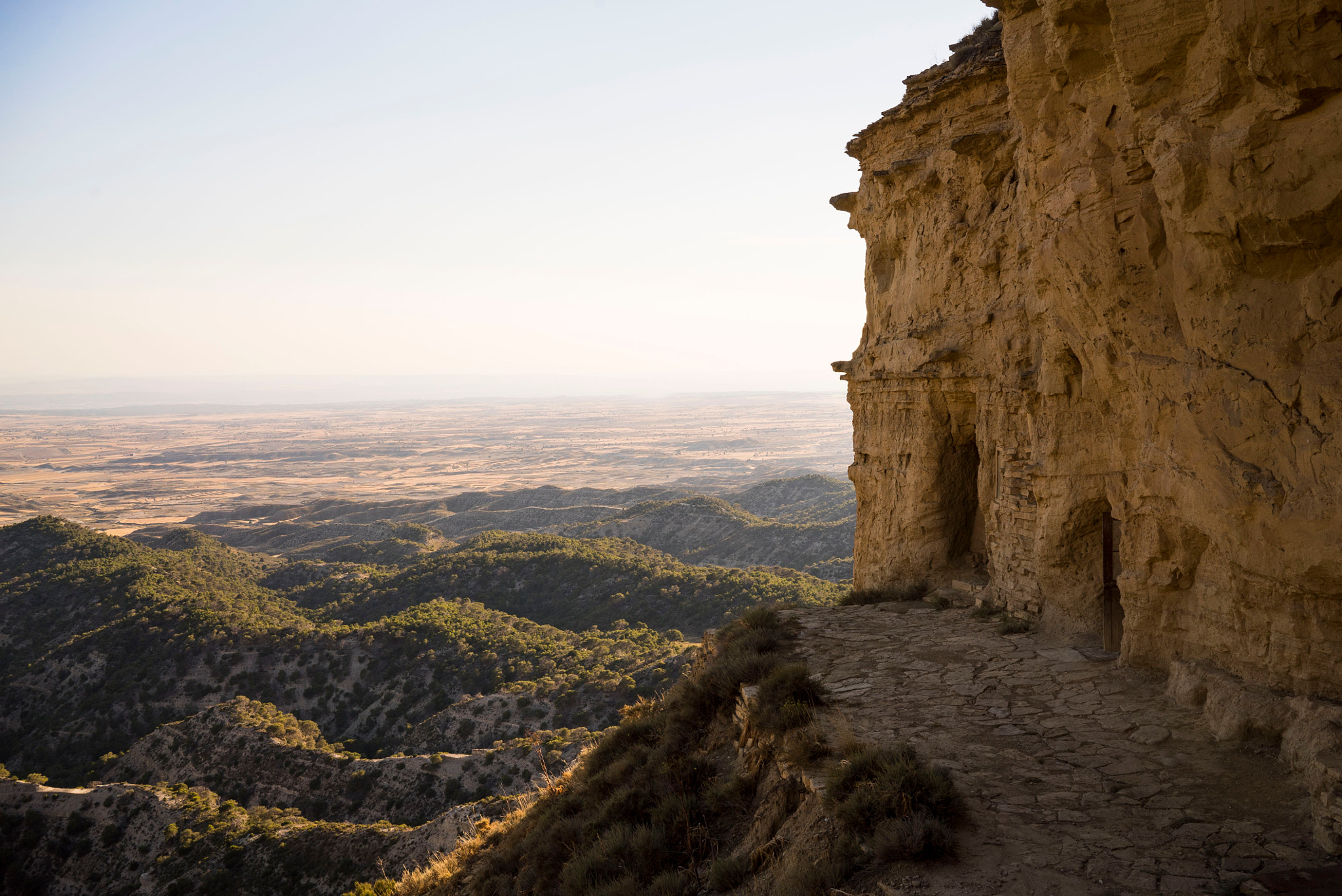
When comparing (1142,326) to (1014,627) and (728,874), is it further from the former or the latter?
(728,874)

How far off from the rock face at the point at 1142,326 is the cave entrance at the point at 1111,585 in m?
0.02

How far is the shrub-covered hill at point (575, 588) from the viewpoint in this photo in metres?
36.6

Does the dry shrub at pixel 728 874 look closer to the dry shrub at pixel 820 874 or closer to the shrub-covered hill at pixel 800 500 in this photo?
the dry shrub at pixel 820 874

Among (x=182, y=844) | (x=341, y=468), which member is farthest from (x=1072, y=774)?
(x=341, y=468)

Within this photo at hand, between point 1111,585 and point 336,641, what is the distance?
29672 mm

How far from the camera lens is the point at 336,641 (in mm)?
31406

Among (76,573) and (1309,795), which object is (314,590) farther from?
(1309,795)

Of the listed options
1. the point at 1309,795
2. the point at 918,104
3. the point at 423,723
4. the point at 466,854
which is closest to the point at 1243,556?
the point at 1309,795

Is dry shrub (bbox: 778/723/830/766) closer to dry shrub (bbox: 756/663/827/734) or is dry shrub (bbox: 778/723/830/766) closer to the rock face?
dry shrub (bbox: 756/663/827/734)

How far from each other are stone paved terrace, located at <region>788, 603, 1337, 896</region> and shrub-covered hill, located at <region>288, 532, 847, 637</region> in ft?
80.1

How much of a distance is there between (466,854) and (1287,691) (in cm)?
1005

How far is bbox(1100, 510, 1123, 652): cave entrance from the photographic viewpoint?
339 inches

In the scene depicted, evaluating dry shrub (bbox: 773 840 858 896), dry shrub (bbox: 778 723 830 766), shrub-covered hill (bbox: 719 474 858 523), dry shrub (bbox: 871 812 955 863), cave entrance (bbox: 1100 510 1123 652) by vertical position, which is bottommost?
shrub-covered hill (bbox: 719 474 858 523)

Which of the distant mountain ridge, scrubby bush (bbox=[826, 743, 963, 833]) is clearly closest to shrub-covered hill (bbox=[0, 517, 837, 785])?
the distant mountain ridge
